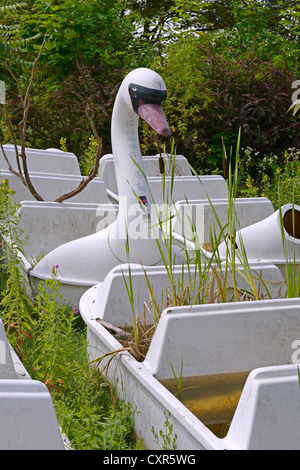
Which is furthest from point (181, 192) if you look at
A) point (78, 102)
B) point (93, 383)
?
point (93, 383)

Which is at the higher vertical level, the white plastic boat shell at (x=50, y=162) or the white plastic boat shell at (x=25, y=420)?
the white plastic boat shell at (x=50, y=162)

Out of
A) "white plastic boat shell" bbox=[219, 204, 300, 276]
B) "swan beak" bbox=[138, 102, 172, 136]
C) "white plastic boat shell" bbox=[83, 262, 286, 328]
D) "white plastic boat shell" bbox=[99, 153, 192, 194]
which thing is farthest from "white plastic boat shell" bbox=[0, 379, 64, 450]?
"white plastic boat shell" bbox=[99, 153, 192, 194]

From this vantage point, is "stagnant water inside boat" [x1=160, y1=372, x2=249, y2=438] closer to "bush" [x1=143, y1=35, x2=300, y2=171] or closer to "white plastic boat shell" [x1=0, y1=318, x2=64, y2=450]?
"white plastic boat shell" [x1=0, y1=318, x2=64, y2=450]

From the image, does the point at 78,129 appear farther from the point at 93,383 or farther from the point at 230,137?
the point at 93,383

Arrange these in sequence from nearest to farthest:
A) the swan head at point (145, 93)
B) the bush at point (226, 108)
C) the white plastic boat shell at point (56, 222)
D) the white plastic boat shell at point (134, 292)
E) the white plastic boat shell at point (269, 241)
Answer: the white plastic boat shell at point (134, 292)
the swan head at point (145, 93)
the white plastic boat shell at point (269, 241)
the white plastic boat shell at point (56, 222)
the bush at point (226, 108)

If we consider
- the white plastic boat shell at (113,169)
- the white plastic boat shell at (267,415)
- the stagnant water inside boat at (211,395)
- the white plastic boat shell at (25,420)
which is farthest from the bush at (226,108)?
the white plastic boat shell at (25,420)

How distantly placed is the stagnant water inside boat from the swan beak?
1323mm

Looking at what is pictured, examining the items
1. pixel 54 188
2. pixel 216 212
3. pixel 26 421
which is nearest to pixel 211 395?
pixel 26 421

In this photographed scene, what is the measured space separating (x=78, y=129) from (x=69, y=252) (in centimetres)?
450

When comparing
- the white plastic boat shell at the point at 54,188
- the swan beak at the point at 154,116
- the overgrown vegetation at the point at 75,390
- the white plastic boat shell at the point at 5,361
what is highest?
the swan beak at the point at 154,116

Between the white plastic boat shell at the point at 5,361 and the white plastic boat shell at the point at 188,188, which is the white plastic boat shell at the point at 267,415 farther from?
the white plastic boat shell at the point at 188,188

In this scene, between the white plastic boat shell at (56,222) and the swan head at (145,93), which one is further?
the white plastic boat shell at (56,222)

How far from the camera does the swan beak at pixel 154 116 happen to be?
3324 millimetres

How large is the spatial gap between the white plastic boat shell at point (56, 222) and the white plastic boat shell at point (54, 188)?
70 cm
